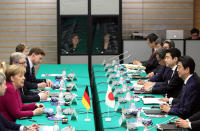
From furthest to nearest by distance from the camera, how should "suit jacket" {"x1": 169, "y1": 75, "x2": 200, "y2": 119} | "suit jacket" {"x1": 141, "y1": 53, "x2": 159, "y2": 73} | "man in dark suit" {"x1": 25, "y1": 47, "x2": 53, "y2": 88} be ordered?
1. "suit jacket" {"x1": 141, "y1": 53, "x2": 159, "y2": 73}
2. "man in dark suit" {"x1": 25, "y1": 47, "x2": 53, "y2": 88}
3. "suit jacket" {"x1": 169, "y1": 75, "x2": 200, "y2": 119}

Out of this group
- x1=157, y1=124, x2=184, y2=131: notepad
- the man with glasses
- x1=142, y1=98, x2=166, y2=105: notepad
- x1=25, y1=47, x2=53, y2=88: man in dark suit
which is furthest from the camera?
the man with glasses

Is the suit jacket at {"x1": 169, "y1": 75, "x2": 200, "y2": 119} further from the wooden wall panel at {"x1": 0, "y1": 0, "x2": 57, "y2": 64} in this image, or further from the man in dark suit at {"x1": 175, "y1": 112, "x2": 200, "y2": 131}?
the wooden wall panel at {"x1": 0, "y1": 0, "x2": 57, "y2": 64}

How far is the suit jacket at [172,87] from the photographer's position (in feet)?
19.9

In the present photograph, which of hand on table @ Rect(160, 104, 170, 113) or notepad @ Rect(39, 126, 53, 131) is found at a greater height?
hand on table @ Rect(160, 104, 170, 113)

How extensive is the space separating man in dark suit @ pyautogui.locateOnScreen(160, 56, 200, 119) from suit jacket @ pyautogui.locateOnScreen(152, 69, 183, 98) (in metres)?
1.03

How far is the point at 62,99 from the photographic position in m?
5.58

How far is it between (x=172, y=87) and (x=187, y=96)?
119cm

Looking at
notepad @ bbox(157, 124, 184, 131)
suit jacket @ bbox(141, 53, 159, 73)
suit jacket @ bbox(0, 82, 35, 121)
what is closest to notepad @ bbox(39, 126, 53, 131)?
suit jacket @ bbox(0, 82, 35, 121)

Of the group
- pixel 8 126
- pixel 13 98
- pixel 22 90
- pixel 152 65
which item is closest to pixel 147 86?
pixel 22 90

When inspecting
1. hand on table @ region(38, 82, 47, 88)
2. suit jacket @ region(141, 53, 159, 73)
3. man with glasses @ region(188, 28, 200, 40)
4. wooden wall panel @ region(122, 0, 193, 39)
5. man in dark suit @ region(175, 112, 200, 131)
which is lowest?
man in dark suit @ region(175, 112, 200, 131)

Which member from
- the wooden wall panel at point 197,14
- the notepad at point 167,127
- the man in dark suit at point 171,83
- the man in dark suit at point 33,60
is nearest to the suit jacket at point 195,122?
the notepad at point 167,127

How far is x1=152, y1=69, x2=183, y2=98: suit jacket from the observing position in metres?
6.07

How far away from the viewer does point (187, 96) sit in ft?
16.1

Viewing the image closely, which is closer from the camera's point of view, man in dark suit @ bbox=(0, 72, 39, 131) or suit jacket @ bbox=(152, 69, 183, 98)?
man in dark suit @ bbox=(0, 72, 39, 131)
